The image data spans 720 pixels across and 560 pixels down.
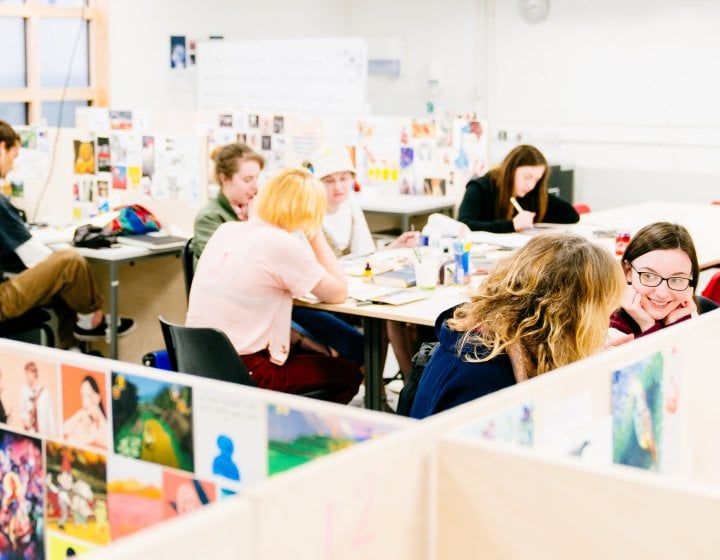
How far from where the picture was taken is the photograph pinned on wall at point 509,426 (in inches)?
48.6

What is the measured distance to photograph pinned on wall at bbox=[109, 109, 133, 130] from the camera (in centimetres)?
592

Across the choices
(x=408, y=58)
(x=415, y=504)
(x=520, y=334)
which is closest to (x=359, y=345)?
(x=520, y=334)

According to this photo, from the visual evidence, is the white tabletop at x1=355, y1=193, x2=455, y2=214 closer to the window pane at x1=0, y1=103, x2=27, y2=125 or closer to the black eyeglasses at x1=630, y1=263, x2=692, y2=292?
the window pane at x1=0, y1=103, x2=27, y2=125

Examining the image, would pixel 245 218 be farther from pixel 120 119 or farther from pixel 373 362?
pixel 120 119

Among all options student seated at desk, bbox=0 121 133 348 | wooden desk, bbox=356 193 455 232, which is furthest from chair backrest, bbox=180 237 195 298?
wooden desk, bbox=356 193 455 232

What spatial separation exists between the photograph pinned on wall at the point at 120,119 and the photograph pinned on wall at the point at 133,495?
15.3 ft

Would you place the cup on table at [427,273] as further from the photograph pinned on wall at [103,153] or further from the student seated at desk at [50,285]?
the photograph pinned on wall at [103,153]

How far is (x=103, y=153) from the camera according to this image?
5527mm

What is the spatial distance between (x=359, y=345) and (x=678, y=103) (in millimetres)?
4530

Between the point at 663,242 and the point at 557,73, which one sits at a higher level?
the point at 557,73

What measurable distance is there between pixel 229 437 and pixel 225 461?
4cm

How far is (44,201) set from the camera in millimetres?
5805

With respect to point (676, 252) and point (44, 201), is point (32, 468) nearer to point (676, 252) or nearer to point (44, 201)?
point (676, 252)

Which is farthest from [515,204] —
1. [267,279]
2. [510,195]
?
[267,279]
